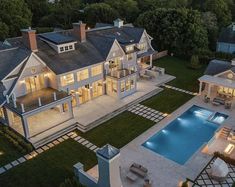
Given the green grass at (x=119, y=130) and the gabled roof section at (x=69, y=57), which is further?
the gabled roof section at (x=69, y=57)

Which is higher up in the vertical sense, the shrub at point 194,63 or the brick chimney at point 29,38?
the brick chimney at point 29,38

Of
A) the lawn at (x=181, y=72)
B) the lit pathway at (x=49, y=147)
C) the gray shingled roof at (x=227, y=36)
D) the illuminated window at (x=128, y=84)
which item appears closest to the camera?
the lit pathway at (x=49, y=147)

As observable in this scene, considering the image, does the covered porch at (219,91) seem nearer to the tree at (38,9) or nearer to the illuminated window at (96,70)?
the illuminated window at (96,70)

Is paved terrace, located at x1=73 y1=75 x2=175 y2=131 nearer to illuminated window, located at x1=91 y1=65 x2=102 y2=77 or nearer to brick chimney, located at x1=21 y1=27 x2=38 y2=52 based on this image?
illuminated window, located at x1=91 y1=65 x2=102 y2=77

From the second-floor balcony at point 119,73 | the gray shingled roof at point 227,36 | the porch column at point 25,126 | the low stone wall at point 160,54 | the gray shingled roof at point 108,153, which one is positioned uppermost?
the gray shingled roof at point 227,36

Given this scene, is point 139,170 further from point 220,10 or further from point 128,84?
point 220,10

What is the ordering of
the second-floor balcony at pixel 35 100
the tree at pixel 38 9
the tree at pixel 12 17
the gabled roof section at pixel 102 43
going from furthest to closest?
the tree at pixel 38 9
the tree at pixel 12 17
the gabled roof section at pixel 102 43
the second-floor balcony at pixel 35 100

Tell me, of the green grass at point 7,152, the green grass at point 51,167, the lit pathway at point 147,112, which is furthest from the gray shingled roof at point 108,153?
the lit pathway at point 147,112
